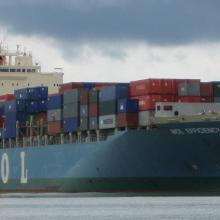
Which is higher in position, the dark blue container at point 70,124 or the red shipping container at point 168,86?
the red shipping container at point 168,86

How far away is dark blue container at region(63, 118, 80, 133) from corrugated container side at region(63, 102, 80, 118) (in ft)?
0.95

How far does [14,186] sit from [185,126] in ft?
79.5

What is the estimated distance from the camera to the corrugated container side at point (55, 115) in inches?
3566

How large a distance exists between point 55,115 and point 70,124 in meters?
2.40

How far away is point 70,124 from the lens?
89.4 metres

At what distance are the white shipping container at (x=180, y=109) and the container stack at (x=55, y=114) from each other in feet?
37.7

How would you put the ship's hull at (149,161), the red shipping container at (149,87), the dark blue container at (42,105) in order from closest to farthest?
the red shipping container at (149,87) → the ship's hull at (149,161) → the dark blue container at (42,105)

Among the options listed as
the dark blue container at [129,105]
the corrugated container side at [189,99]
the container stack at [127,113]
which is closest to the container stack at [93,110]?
the container stack at [127,113]

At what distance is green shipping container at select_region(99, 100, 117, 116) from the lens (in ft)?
276

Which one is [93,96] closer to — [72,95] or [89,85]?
[72,95]

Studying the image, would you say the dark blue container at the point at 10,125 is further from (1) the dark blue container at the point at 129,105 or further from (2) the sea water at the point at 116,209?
(1) the dark blue container at the point at 129,105

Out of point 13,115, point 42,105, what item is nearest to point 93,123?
point 42,105

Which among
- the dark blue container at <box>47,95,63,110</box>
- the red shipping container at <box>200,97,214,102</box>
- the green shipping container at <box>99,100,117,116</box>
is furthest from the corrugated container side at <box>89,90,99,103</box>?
the red shipping container at <box>200,97,214,102</box>

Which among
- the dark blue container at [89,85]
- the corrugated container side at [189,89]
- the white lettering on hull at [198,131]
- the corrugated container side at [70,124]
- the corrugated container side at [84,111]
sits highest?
the dark blue container at [89,85]
